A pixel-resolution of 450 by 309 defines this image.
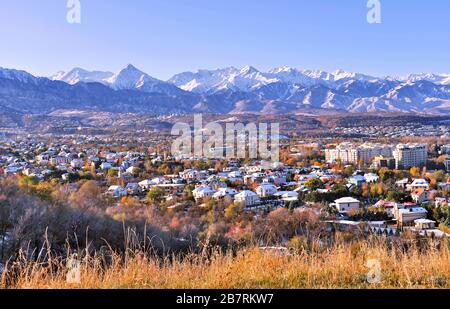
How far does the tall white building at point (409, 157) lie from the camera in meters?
40.4

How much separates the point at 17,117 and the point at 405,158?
74557mm

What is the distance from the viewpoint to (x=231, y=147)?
53.3 m

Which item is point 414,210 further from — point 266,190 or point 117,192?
point 117,192

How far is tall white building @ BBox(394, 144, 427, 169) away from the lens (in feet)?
132

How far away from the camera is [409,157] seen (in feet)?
136

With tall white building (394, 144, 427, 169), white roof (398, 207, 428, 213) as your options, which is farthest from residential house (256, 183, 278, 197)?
tall white building (394, 144, 427, 169)

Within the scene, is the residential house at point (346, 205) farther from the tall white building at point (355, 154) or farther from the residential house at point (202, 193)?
the tall white building at point (355, 154)

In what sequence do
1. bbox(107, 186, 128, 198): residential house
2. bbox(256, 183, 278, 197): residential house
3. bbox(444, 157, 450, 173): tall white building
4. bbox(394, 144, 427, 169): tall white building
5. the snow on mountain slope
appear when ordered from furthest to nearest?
the snow on mountain slope
bbox(394, 144, 427, 169): tall white building
bbox(444, 157, 450, 173): tall white building
bbox(256, 183, 278, 197): residential house
bbox(107, 186, 128, 198): residential house

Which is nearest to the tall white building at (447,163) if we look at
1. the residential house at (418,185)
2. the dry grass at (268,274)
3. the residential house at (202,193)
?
the residential house at (418,185)

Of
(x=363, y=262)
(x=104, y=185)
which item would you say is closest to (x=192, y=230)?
(x=363, y=262)

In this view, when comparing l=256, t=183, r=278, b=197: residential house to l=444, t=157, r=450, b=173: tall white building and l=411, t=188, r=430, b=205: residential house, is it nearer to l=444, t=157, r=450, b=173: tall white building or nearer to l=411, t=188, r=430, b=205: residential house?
l=411, t=188, r=430, b=205: residential house

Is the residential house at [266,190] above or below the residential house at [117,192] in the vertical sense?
below
